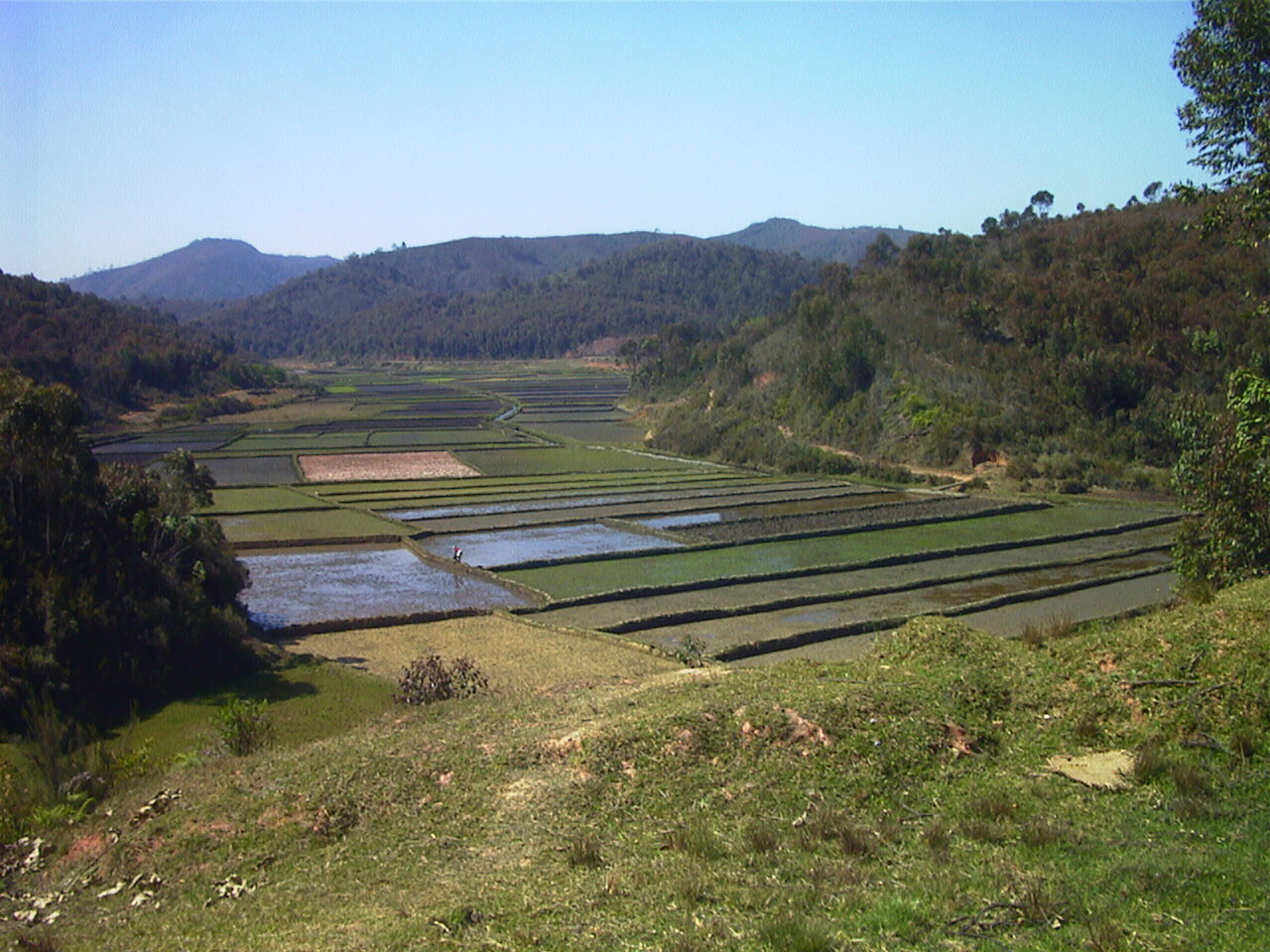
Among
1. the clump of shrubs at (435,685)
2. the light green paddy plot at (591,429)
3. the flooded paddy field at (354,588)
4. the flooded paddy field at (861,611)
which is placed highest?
the light green paddy plot at (591,429)

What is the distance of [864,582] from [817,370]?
117 feet

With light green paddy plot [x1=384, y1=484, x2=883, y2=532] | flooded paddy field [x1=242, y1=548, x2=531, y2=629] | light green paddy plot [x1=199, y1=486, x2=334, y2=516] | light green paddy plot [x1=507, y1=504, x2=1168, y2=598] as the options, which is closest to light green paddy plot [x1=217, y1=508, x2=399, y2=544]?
light green paddy plot [x1=199, y1=486, x2=334, y2=516]

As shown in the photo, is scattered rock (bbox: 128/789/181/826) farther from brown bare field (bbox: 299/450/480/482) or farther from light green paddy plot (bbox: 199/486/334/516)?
brown bare field (bbox: 299/450/480/482)

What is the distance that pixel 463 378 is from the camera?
126 metres

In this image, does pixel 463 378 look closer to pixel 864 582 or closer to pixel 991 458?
pixel 991 458

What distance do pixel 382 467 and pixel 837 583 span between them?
30224mm

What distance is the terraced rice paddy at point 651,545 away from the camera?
82.7ft

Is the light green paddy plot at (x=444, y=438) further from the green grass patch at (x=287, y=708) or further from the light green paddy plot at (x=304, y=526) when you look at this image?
the green grass patch at (x=287, y=708)

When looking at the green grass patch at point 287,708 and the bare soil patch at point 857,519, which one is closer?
the green grass patch at point 287,708

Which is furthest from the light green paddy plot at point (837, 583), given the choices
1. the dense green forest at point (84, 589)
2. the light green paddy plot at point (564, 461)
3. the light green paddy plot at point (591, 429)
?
the light green paddy plot at point (591, 429)

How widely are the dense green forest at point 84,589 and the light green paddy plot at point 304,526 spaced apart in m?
11.4

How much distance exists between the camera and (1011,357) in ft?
184

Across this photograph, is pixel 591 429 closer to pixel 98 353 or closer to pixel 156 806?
pixel 98 353

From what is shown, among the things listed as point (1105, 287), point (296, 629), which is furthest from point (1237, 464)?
point (1105, 287)
